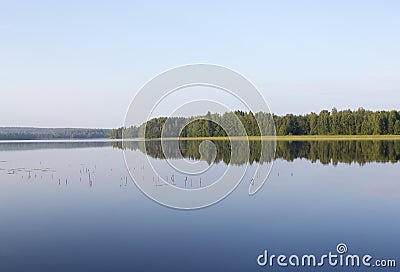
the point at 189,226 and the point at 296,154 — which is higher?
the point at 296,154

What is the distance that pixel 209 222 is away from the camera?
1180 centimetres

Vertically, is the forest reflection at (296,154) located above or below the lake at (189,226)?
above

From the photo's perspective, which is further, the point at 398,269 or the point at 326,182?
the point at 326,182

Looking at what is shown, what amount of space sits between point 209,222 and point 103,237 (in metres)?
3.32

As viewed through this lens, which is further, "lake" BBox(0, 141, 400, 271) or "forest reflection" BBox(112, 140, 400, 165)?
"forest reflection" BBox(112, 140, 400, 165)

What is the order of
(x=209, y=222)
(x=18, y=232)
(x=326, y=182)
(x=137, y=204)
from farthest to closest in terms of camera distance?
1. (x=326, y=182)
2. (x=137, y=204)
3. (x=209, y=222)
4. (x=18, y=232)

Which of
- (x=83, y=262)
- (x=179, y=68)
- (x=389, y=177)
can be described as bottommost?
(x=83, y=262)

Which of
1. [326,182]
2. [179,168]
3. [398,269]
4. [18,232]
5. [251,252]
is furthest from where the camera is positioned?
[179,168]

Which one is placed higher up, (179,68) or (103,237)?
(179,68)

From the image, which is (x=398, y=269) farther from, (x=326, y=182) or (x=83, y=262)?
(x=326, y=182)

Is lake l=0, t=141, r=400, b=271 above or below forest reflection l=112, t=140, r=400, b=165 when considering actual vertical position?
below

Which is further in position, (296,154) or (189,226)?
(296,154)

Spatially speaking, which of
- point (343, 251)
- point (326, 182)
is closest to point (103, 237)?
point (343, 251)

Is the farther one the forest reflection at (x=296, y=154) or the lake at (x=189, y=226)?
the forest reflection at (x=296, y=154)
